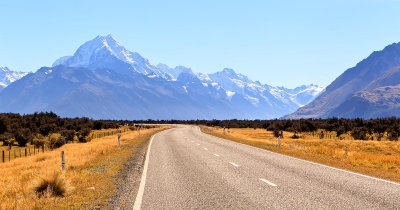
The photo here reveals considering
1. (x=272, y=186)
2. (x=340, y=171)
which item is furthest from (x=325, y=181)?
(x=340, y=171)

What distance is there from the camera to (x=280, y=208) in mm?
10500

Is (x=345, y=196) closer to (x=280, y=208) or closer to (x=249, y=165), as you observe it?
(x=280, y=208)

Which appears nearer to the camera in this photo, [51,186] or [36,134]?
[51,186]

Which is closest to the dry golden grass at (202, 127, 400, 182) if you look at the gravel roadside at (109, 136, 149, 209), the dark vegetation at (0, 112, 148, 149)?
the gravel roadside at (109, 136, 149, 209)

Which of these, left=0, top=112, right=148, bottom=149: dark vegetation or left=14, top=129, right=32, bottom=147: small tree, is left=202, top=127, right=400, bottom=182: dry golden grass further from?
left=14, top=129, right=32, bottom=147: small tree

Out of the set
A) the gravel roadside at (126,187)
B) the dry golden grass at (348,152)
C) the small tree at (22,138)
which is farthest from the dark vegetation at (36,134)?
the gravel roadside at (126,187)

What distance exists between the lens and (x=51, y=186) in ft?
44.7

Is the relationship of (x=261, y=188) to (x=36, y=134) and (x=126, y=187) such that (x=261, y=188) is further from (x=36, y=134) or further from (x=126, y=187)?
(x=36, y=134)

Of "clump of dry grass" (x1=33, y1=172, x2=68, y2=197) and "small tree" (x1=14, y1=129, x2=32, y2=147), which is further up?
"small tree" (x1=14, y1=129, x2=32, y2=147)

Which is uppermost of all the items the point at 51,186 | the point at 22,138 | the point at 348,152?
the point at 22,138

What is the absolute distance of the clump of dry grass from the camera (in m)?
13.4

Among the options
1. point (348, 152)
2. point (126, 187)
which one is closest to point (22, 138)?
point (348, 152)

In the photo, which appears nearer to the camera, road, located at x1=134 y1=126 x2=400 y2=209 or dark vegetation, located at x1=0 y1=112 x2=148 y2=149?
road, located at x1=134 y1=126 x2=400 y2=209

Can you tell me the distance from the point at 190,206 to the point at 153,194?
7.43 ft
